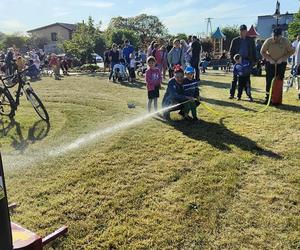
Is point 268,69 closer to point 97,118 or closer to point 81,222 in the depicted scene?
point 97,118

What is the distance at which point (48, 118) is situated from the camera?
862cm

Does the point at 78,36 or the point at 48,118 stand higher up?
the point at 78,36

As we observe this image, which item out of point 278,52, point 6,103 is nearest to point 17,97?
point 6,103

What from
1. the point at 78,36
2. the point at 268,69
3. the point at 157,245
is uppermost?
the point at 78,36

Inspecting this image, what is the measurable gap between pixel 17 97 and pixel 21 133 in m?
1.55

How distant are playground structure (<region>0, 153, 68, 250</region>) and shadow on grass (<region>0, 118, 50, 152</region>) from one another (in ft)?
9.72

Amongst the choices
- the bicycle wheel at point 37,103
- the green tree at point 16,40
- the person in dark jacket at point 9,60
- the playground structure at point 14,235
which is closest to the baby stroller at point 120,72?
the person in dark jacket at point 9,60

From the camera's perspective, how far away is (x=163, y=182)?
193 inches

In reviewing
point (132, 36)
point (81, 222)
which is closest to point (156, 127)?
point (81, 222)

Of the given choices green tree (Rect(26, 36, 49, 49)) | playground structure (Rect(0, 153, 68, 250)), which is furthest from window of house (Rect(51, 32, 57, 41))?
playground structure (Rect(0, 153, 68, 250))

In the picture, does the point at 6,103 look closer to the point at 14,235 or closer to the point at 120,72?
the point at 14,235

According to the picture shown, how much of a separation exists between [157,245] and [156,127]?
4.46 metres

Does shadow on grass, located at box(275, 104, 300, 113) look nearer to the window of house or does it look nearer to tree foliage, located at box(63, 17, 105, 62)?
tree foliage, located at box(63, 17, 105, 62)

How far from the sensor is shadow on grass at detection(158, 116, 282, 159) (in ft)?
20.3
